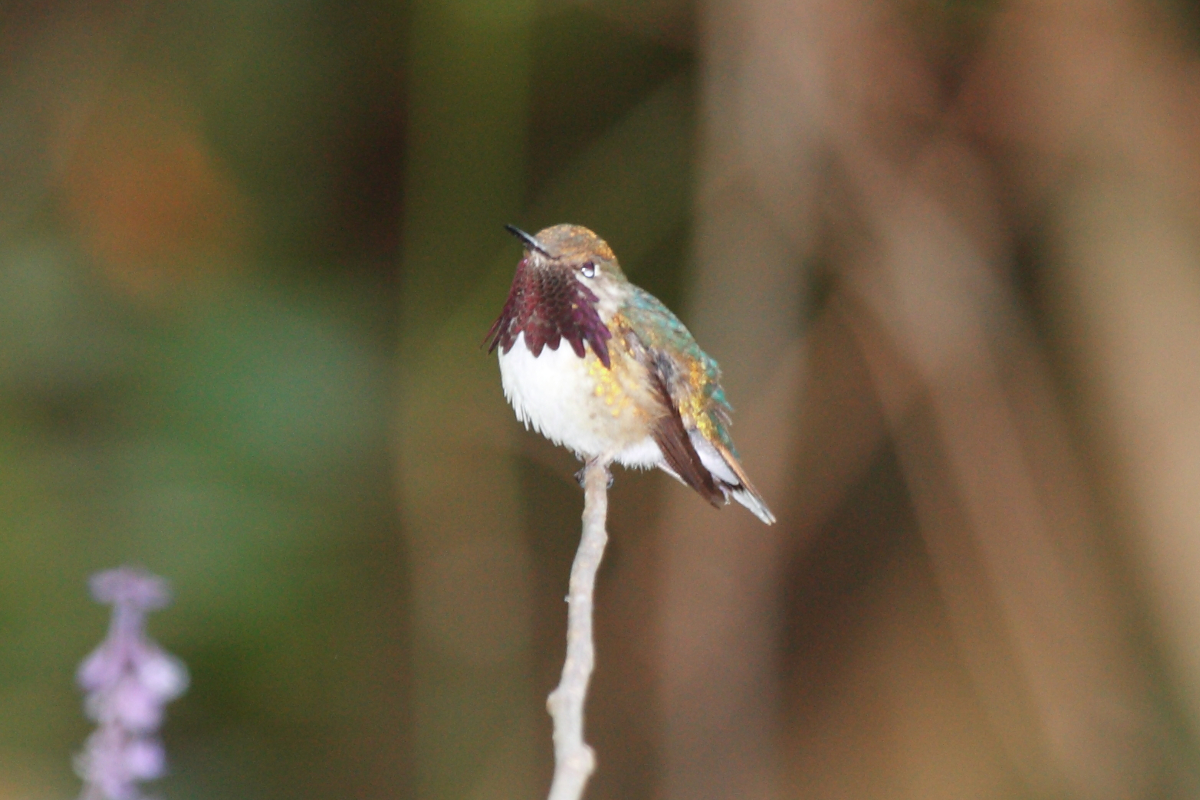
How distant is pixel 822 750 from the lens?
423cm

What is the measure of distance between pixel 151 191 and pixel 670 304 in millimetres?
1633

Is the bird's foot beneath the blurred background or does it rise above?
beneath

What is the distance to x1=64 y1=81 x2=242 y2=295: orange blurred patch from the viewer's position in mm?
3566

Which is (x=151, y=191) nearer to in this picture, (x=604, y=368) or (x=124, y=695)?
(x=604, y=368)

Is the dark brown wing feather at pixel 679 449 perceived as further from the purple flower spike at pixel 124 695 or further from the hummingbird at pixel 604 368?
the purple flower spike at pixel 124 695

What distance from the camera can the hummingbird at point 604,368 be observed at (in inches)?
55.1

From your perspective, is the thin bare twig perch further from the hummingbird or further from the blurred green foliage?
the blurred green foliage

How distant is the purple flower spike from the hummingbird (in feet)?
1.94

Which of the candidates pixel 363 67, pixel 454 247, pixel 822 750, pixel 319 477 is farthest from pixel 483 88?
pixel 822 750

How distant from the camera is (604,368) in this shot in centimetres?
149

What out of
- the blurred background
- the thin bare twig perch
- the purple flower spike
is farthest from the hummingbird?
the blurred background

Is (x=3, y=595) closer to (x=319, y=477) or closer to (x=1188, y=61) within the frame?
(x=319, y=477)

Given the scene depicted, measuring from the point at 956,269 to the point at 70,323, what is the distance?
2.58 metres

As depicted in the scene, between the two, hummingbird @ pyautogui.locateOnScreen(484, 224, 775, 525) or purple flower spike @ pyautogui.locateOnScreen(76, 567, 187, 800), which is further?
hummingbird @ pyautogui.locateOnScreen(484, 224, 775, 525)
